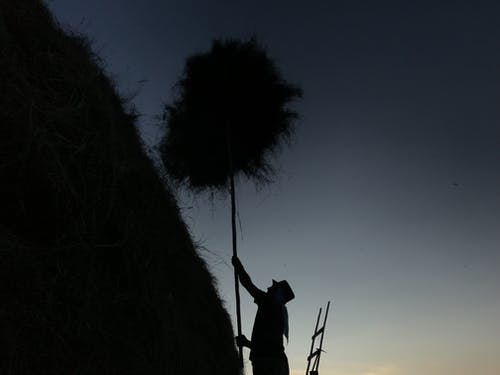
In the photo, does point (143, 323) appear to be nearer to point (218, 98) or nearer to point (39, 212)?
point (39, 212)

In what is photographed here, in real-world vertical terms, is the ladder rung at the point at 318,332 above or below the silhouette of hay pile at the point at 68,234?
above

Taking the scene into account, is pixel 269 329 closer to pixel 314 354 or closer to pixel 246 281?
pixel 246 281

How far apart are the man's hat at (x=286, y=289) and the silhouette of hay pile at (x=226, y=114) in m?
1.55

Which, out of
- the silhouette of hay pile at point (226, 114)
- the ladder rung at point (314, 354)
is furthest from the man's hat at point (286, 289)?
the ladder rung at point (314, 354)

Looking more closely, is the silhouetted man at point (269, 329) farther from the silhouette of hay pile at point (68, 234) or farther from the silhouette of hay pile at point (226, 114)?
the silhouette of hay pile at point (226, 114)

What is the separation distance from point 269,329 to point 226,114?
8.82ft

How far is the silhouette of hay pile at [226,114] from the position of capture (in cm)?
666

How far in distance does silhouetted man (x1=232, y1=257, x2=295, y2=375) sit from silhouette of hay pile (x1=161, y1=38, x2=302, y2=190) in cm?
160

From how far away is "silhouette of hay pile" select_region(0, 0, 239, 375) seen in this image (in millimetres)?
3295

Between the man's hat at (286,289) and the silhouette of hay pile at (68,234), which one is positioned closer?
the silhouette of hay pile at (68,234)

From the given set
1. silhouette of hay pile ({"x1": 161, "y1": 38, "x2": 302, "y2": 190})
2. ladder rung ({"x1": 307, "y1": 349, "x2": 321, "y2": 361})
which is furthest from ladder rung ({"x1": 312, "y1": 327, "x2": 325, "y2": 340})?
silhouette of hay pile ({"x1": 161, "y1": 38, "x2": 302, "y2": 190})

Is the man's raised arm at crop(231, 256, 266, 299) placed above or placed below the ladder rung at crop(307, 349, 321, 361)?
below

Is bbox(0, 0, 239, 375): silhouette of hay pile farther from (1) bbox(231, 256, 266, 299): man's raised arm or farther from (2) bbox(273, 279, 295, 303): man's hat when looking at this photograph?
(2) bbox(273, 279, 295, 303): man's hat

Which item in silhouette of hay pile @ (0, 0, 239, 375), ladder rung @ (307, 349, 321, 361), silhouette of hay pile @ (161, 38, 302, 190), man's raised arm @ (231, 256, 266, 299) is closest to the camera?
silhouette of hay pile @ (0, 0, 239, 375)
